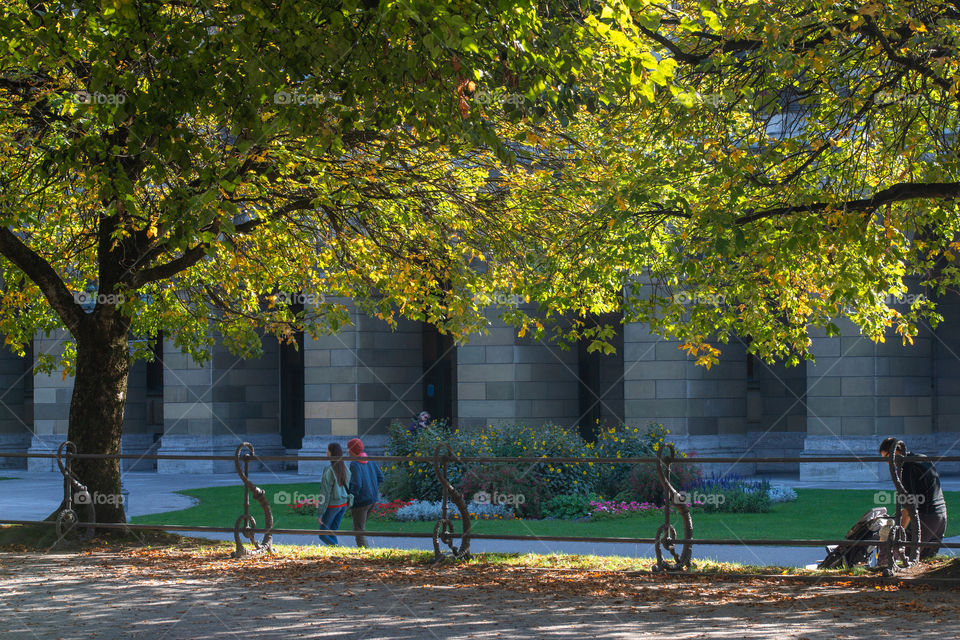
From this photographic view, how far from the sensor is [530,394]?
26.6 m

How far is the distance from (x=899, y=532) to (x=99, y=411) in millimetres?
9401

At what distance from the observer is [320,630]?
7676 mm

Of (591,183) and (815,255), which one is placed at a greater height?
(591,183)

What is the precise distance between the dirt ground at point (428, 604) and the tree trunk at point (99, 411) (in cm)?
183

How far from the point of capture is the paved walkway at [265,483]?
13.3m

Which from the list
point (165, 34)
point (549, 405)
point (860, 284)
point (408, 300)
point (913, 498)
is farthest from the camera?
point (549, 405)

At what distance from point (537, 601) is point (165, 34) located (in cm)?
588

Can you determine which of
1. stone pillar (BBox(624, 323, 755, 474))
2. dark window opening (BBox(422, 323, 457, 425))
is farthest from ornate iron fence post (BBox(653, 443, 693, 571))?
dark window opening (BBox(422, 323, 457, 425))

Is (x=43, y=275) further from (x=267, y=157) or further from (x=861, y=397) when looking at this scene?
(x=861, y=397)

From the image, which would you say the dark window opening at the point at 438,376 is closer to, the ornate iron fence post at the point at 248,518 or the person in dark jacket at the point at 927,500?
the ornate iron fence post at the point at 248,518

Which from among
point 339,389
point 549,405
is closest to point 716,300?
point 549,405

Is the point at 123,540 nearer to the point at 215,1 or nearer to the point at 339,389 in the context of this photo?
the point at 215,1

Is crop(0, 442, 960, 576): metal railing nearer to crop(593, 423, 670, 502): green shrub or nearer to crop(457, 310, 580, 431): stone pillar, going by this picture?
crop(593, 423, 670, 502): green shrub

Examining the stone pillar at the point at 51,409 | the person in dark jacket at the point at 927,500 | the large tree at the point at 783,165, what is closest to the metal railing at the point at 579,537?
the person in dark jacket at the point at 927,500
